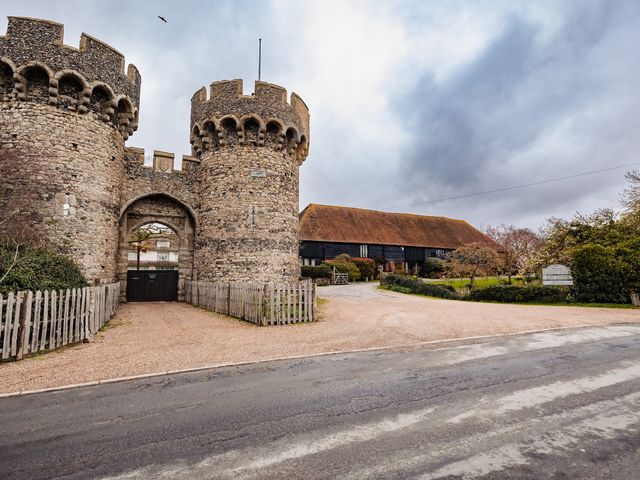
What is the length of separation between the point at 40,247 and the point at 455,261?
24.1 metres

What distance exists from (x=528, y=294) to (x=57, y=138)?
22652 millimetres

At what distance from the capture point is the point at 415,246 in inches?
1524

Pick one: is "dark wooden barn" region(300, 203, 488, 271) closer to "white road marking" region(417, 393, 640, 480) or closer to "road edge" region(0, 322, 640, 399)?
"road edge" region(0, 322, 640, 399)

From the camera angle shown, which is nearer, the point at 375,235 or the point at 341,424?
the point at 341,424

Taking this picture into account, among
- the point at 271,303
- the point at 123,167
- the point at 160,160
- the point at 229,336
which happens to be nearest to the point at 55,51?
the point at 123,167

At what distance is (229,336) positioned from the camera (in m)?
8.44

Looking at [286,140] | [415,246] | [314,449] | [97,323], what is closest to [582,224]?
[286,140]

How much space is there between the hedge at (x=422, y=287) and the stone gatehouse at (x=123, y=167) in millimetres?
9369

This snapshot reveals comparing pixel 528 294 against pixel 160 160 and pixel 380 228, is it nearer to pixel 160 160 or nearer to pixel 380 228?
pixel 160 160

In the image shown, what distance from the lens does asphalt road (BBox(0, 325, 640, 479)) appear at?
8.94 feet

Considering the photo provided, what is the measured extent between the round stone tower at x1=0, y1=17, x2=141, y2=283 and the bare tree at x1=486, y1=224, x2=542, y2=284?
78.7 ft

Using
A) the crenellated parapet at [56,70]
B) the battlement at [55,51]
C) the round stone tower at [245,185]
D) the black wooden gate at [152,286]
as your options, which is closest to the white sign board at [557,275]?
the round stone tower at [245,185]

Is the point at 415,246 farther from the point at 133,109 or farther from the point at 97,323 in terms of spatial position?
the point at 97,323

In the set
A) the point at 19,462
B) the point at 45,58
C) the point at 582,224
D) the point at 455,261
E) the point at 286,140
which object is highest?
the point at 45,58
